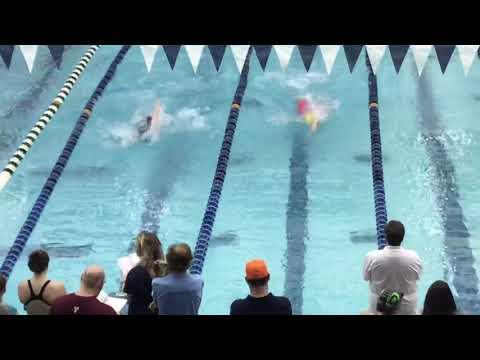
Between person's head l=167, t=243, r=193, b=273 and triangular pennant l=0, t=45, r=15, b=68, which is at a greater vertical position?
triangular pennant l=0, t=45, r=15, b=68

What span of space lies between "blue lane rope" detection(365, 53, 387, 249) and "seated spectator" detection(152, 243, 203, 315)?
6.28 feet

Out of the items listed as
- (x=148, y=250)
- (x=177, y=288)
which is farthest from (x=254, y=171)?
(x=177, y=288)

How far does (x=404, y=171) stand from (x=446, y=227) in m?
0.94

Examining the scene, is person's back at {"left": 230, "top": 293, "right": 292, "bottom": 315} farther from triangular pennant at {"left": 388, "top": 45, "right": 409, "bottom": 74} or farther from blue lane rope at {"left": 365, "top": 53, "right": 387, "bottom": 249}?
triangular pennant at {"left": 388, "top": 45, "right": 409, "bottom": 74}

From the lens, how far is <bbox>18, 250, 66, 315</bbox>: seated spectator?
2.85 meters

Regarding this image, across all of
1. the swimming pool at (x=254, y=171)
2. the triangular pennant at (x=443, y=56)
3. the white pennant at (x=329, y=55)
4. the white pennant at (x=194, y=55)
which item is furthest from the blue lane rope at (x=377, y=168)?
the white pennant at (x=194, y=55)

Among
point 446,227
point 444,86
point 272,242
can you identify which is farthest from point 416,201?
point 444,86

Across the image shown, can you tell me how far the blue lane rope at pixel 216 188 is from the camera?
458 cm

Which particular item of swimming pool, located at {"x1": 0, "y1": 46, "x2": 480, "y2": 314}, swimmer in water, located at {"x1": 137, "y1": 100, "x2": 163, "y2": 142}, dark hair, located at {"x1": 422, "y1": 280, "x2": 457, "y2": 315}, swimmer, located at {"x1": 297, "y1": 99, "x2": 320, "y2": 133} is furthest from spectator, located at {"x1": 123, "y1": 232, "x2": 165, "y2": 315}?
swimmer, located at {"x1": 297, "y1": 99, "x2": 320, "y2": 133}

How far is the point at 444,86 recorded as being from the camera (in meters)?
7.76

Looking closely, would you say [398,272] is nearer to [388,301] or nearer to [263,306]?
[388,301]

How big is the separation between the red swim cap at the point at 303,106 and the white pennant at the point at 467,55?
187cm
